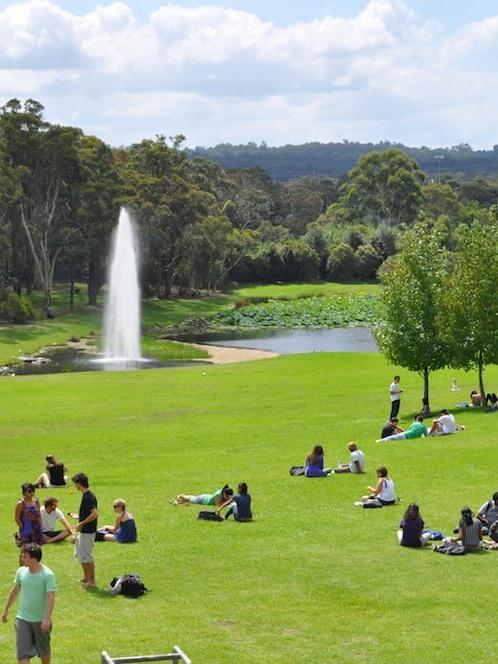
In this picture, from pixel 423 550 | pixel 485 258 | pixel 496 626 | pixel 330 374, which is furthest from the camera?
pixel 330 374

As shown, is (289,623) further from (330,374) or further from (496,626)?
(330,374)

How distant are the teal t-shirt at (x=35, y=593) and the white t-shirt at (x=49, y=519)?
9.10 metres

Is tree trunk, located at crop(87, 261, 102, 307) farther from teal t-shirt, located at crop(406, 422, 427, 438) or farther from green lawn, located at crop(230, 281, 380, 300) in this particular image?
teal t-shirt, located at crop(406, 422, 427, 438)

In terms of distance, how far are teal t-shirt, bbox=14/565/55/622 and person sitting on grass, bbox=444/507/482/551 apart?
9.99 meters

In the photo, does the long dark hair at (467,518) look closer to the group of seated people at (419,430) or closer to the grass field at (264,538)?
the grass field at (264,538)

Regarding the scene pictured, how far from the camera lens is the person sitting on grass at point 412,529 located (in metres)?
22.4

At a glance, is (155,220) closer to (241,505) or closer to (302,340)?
(302,340)

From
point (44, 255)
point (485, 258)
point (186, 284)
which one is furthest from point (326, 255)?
point (485, 258)

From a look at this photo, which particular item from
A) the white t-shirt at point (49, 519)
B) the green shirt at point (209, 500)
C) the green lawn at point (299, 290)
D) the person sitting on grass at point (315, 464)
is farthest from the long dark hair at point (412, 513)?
the green lawn at point (299, 290)

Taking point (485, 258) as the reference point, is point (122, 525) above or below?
below

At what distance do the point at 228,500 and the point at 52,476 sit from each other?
6322 millimetres

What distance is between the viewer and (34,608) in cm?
1427

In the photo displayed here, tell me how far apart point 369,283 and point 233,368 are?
303 ft

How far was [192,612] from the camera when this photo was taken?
59.7 ft
